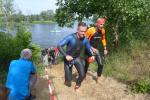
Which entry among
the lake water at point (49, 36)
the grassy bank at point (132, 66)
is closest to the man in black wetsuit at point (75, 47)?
the grassy bank at point (132, 66)

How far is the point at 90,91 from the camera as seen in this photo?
11.2m

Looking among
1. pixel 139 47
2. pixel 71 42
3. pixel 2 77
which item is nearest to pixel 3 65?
pixel 2 77

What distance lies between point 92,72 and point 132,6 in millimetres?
3354

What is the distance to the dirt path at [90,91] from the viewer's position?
34.6ft

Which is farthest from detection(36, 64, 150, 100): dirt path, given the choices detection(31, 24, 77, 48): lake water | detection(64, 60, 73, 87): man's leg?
Result: detection(31, 24, 77, 48): lake water

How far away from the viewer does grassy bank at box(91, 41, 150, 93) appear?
11.4m

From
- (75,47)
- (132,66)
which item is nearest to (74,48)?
(75,47)

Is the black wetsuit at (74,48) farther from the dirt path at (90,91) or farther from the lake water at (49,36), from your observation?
the lake water at (49,36)

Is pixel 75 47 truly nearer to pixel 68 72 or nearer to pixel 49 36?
pixel 68 72

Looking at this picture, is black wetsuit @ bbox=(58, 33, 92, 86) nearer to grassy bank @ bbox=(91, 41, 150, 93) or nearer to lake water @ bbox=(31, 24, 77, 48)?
grassy bank @ bbox=(91, 41, 150, 93)

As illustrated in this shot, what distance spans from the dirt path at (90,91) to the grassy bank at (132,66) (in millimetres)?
342

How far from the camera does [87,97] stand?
10.6 meters

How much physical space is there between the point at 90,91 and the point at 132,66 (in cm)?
303

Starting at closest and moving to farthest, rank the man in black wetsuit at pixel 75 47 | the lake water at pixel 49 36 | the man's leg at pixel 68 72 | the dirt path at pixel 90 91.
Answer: the man in black wetsuit at pixel 75 47, the dirt path at pixel 90 91, the man's leg at pixel 68 72, the lake water at pixel 49 36
